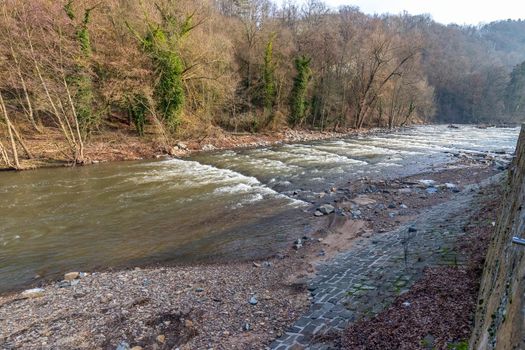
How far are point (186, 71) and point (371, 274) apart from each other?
25.2m

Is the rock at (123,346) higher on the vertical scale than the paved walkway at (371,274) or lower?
lower

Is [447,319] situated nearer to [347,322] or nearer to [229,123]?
[347,322]

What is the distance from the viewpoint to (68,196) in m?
13.7

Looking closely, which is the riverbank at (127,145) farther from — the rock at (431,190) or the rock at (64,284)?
the rock at (431,190)

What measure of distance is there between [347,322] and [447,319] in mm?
1480

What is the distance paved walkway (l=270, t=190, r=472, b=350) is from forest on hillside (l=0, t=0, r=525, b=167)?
742 inches

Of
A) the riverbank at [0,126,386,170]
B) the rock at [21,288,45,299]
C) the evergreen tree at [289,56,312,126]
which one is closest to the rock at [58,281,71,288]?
the rock at [21,288,45,299]

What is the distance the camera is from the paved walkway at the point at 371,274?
16.3 ft

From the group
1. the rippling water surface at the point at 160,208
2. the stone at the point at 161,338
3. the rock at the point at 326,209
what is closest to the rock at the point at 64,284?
the rippling water surface at the point at 160,208

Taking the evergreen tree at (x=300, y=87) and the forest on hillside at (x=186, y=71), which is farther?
the evergreen tree at (x=300, y=87)

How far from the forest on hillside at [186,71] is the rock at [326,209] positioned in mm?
16466

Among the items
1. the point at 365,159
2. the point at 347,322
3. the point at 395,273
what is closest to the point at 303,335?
the point at 347,322

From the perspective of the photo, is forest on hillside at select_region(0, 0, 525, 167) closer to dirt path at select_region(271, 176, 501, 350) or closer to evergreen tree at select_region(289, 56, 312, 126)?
evergreen tree at select_region(289, 56, 312, 126)

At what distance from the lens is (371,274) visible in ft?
20.8
